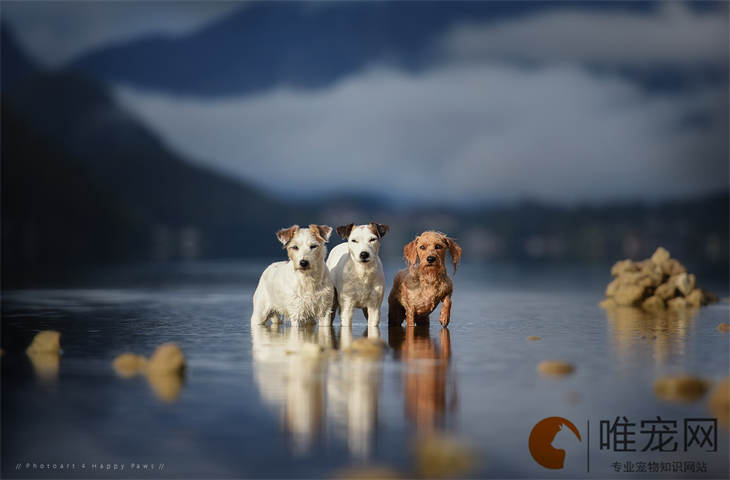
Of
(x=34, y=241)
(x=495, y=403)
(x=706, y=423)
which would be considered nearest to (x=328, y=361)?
(x=495, y=403)

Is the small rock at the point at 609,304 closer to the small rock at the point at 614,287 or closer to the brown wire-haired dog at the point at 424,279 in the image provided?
the small rock at the point at 614,287

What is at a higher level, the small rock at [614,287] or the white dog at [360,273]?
the white dog at [360,273]

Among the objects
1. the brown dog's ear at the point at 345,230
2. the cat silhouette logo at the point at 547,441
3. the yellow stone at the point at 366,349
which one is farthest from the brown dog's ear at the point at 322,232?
the cat silhouette logo at the point at 547,441

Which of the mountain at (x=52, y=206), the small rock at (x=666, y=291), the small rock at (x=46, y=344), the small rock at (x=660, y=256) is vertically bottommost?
the small rock at (x=46, y=344)

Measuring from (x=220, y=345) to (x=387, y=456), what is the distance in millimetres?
5668

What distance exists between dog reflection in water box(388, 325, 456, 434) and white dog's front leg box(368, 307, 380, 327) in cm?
26

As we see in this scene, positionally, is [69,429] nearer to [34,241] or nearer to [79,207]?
[34,241]

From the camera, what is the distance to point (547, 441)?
5859mm

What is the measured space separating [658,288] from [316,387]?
11.7 m

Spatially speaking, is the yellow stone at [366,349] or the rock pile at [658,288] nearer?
the yellow stone at [366,349]

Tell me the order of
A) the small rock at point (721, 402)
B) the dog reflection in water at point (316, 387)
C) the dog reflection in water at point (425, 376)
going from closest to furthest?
the dog reflection in water at point (316, 387) < the dog reflection in water at point (425, 376) < the small rock at point (721, 402)

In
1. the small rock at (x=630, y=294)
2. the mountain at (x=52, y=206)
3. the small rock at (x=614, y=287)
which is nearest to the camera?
the small rock at (x=630, y=294)

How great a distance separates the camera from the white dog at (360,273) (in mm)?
11492

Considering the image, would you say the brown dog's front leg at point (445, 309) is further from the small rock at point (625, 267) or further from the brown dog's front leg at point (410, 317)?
the small rock at point (625, 267)
